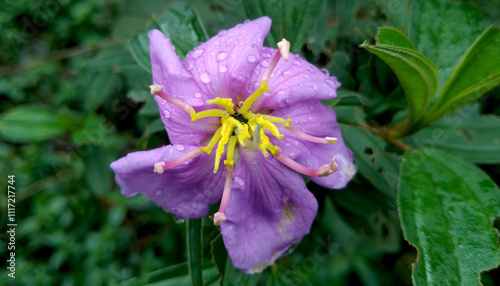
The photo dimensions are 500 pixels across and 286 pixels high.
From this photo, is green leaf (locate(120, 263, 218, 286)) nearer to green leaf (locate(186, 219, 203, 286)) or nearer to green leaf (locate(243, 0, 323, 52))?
green leaf (locate(186, 219, 203, 286))

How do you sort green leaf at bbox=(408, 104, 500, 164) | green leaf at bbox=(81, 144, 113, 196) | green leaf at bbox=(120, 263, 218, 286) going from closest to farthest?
green leaf at bbox=(120, 263, 218, 286) → green leaf at bbox=(408, 104, 500, 164) → green leaf at bbox=(81, 144, 113, 196)

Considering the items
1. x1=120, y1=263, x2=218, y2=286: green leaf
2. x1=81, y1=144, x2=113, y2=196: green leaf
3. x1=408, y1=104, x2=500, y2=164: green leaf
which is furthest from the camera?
x1=81, y1=144, x2=113, y2=196: green leaf

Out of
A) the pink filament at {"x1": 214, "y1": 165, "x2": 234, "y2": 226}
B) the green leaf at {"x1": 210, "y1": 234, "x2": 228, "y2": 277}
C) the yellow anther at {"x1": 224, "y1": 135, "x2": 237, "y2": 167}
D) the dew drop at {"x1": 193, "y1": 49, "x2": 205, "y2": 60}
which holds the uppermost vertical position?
the dew drop at {"x1": 193, "y1": 49, "x2": 205, "y2": 60}

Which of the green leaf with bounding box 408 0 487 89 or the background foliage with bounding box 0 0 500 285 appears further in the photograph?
the green leaf with bounding box 408 0 487 89

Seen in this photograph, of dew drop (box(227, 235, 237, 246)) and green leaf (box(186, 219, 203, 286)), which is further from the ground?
dew drop (box(227, 235, 237, 246))

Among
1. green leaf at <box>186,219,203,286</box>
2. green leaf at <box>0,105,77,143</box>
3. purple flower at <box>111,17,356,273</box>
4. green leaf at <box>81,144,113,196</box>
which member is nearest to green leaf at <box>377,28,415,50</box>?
purple flower at <box>111,17,356,273</box>

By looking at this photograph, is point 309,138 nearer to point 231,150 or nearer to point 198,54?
point 231,150

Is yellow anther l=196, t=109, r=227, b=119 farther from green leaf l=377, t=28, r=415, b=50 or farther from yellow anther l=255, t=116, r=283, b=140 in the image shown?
green leaf l=377, t=28, r=415, b=50

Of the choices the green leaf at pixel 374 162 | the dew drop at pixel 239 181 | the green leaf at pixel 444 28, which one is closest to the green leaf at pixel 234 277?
the dew drop at pixel 239 181
